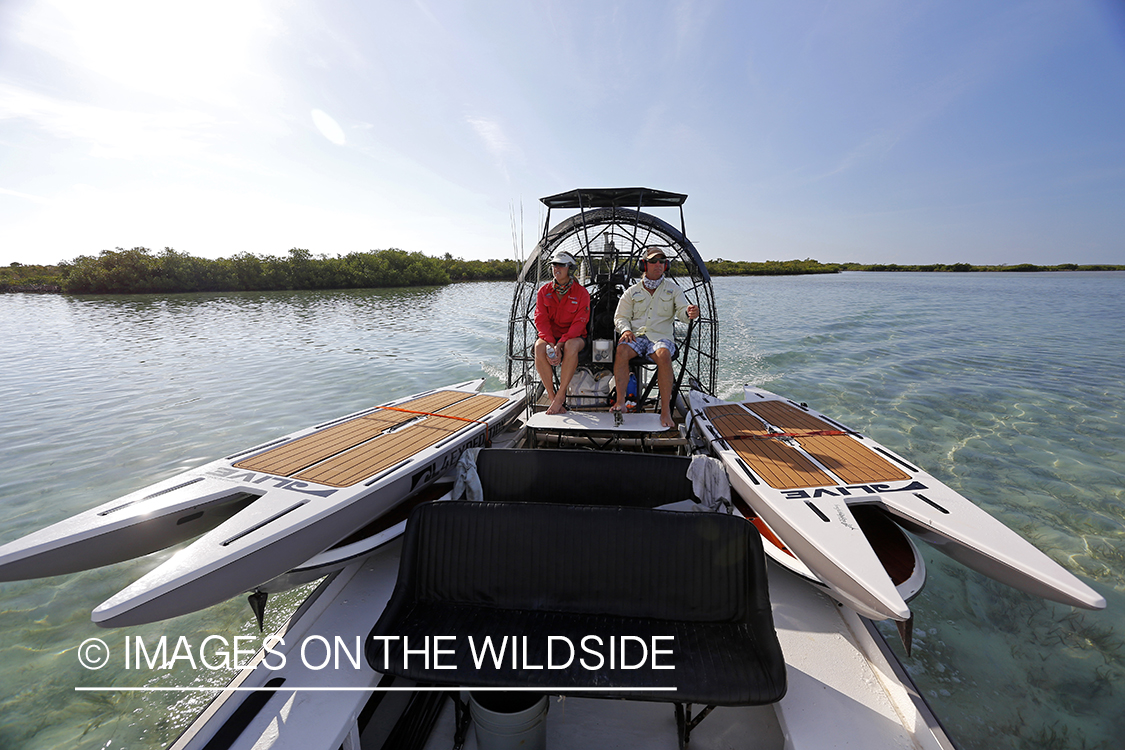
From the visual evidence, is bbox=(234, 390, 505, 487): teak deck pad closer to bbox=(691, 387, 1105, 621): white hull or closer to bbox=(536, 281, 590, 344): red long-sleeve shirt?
bbox=(536, 281, 590, 344): red long-sleeve shirt

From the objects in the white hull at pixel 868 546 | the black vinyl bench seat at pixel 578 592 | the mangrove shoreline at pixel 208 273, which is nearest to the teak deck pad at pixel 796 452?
the white hull at pixel 868 546

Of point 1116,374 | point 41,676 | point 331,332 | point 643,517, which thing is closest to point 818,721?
point 643,517

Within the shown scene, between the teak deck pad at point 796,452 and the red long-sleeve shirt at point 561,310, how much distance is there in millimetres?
1927

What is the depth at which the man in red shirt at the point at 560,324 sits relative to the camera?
4.67 metres

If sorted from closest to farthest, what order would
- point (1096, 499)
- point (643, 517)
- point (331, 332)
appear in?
point (643, 517), point (1096, 499), point (331, 332)

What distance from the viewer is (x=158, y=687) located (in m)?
2.83

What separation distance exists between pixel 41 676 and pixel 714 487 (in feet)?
15.7

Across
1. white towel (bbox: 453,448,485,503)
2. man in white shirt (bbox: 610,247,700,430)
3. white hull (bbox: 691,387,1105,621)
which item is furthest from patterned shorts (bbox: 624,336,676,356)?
white towel (bbox: 453,448,485,503)

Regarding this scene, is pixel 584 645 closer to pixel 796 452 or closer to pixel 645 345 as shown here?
pixel 796 452

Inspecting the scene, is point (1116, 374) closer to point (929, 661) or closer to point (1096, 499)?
point (1096, 499)

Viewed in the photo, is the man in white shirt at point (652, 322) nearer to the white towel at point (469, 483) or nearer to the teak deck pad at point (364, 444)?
the teak deck pad at point (364, 444)

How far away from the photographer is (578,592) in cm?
221

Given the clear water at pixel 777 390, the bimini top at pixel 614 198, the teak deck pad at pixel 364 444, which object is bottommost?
the clear water at pixel 777 390

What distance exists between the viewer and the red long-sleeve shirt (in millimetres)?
4844
